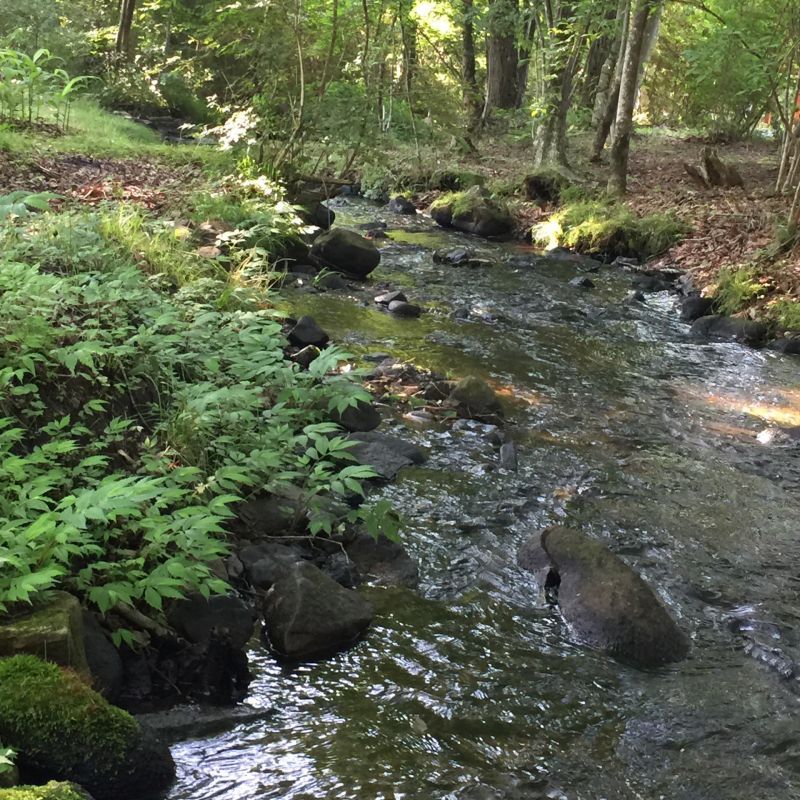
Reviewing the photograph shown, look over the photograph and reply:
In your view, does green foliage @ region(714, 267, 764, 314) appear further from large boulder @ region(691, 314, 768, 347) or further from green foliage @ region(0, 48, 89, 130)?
green foliage @ region(0, 48, 89, 130)

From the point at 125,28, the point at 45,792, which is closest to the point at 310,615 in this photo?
the point at 45,792

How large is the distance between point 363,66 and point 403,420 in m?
7.58

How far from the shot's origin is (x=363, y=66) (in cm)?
1229

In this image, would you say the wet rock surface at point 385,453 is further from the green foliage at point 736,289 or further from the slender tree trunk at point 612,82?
the slender tree trunk at point 612,82

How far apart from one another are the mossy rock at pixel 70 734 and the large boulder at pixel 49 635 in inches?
2.6

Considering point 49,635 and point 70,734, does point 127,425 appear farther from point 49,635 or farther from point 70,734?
point 70,734

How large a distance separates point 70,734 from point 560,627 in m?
2.46

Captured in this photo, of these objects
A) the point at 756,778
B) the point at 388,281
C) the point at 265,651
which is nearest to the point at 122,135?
the point at 388,281

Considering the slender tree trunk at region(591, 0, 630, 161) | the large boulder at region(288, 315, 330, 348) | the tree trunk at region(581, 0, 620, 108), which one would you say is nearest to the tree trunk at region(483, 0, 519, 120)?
the tree trunk at region(581, 0, 620, 108)

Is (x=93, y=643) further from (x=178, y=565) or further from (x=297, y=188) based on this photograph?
(x=297, y=188)

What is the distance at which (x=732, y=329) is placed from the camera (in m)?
10.1

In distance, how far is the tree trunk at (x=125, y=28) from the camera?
20547 mm

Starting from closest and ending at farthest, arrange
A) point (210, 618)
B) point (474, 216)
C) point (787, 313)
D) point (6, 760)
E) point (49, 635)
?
point (6, 760), point (49, 635), point (210, 618), point (787, 313), point (474, 216)

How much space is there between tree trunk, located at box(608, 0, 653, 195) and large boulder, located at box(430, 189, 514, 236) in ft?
6.85
